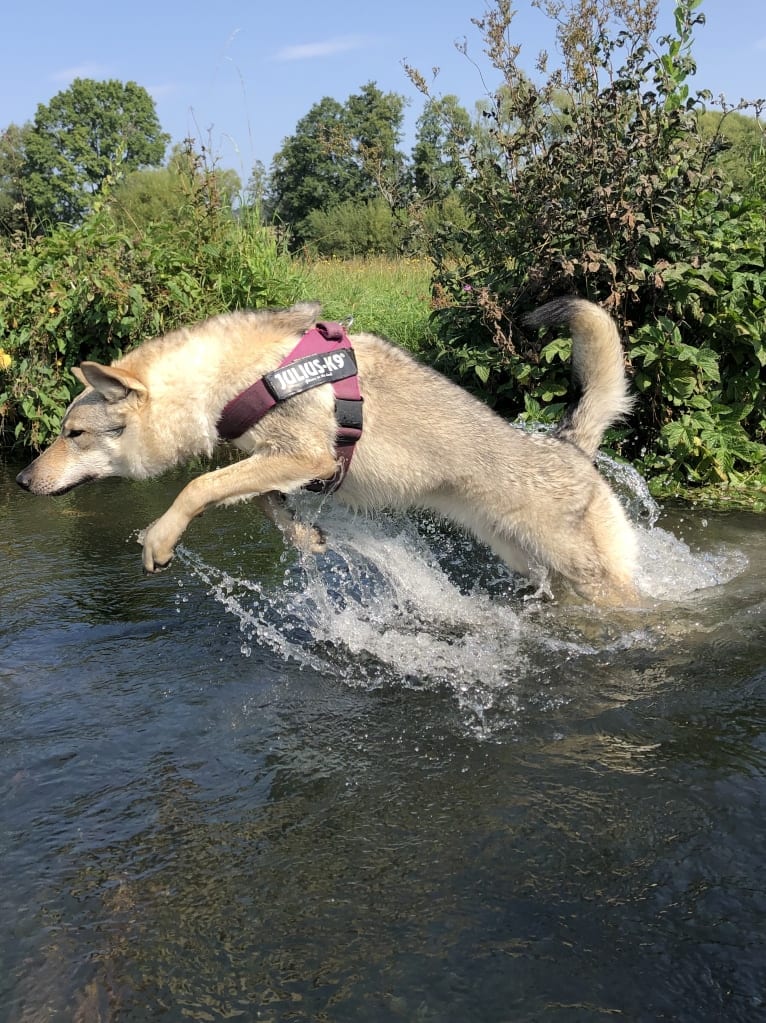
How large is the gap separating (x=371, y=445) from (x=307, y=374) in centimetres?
53

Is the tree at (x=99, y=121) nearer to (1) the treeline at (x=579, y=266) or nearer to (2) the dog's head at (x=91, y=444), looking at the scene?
(1) the treeline at (x=579, y=266)

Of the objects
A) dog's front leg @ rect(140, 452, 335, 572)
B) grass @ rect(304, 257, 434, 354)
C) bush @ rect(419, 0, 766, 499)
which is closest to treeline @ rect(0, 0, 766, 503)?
bush @ rect(419, 0, 766, 499)

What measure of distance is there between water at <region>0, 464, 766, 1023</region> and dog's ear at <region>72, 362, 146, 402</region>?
4.56 feet

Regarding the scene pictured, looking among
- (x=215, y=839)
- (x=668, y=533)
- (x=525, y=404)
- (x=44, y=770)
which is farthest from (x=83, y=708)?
(x=525, y=404)

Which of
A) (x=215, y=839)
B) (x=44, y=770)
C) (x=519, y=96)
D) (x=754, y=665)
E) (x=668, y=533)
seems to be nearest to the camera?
(x=215, y=839)

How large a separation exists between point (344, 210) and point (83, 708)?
137 feet

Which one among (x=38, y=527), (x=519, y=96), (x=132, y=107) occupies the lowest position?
(x=38, y=527)

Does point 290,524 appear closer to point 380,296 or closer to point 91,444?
point 91,444

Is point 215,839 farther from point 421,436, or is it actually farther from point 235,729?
point 421,436

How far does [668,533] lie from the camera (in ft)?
20.0

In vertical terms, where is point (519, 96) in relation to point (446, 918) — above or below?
above

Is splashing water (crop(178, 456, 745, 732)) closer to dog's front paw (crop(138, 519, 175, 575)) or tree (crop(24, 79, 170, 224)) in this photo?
dog's front paw (crop(138, 519, 175, 575))

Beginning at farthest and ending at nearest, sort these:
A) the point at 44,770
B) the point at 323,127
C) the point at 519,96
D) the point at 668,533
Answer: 1. the point at 323,127
2. the point at 519,96
3. the point at 668,533
4. the point at 44,770

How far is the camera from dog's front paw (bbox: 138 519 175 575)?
4.18m
